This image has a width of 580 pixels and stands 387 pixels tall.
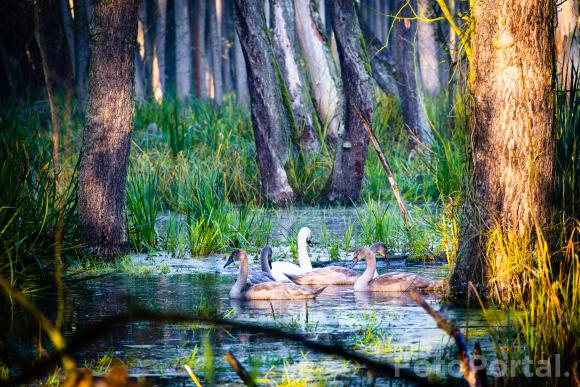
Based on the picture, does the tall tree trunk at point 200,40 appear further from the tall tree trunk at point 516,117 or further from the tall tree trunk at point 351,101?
the tall tree trunk at point 516,117

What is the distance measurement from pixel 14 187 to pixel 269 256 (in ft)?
8.62

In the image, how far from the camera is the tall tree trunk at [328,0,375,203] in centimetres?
1259

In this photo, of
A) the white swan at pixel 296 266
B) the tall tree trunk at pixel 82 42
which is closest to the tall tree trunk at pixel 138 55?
the tall tree trunk at pixel 82 42

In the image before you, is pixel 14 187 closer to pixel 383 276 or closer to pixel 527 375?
pixel 383 276

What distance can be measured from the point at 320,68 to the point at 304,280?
839 cm

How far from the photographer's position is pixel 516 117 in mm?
6059

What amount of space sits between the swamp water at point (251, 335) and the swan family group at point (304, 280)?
0.36 ft

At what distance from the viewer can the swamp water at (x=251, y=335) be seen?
4779mm

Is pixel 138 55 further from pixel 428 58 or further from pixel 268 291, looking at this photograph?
pixel 268 291

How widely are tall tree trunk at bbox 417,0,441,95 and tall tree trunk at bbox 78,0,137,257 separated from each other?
14.1 meters

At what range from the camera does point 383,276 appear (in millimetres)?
7781

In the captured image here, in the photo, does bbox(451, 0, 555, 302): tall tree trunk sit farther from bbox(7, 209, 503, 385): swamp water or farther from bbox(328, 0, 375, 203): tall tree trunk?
bbox(328, 0, 375, 203): tall tree trunk

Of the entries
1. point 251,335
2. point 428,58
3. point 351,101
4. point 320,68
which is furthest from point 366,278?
point 428,58

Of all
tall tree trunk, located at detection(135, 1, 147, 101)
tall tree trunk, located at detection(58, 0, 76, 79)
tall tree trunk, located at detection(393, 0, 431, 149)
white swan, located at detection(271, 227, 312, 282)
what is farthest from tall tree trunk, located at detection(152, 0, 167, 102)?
white swan, located at detection(271, 227, 312, 282)
